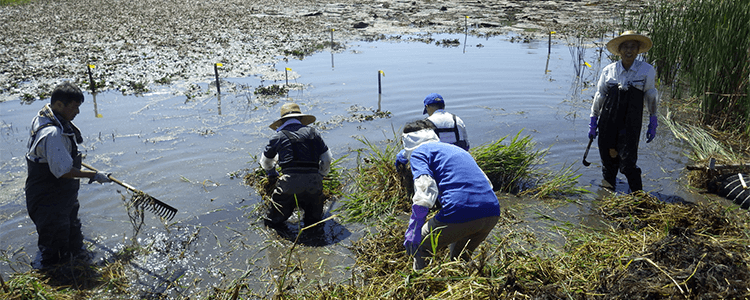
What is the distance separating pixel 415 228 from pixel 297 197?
2081 mm

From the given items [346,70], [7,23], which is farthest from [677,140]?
[7,23]

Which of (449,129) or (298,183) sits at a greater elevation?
(449,129)

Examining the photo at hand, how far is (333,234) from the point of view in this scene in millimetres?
5648

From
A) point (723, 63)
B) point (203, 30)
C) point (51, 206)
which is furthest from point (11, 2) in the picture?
point (723, 63)

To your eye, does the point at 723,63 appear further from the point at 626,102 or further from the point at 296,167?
the point at 296,167

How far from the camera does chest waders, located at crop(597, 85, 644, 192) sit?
5.89 meters

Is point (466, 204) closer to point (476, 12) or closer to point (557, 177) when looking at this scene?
point (557, 177)

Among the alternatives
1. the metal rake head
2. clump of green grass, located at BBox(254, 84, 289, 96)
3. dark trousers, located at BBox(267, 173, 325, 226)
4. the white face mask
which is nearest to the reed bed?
the white face mask

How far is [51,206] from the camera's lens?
477 centimetres

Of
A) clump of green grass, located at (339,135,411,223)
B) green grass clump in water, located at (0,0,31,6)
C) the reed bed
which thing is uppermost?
green grass clump in water, located at (0,0,31,6)

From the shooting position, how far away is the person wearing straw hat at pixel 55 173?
14.8 ft

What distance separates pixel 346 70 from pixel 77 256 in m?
10.6

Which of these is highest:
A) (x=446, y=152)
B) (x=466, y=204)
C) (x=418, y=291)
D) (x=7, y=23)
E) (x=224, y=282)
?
(x=7, y=23)

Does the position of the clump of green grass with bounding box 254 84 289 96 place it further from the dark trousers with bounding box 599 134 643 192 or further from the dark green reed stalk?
the dark green reed stalk
